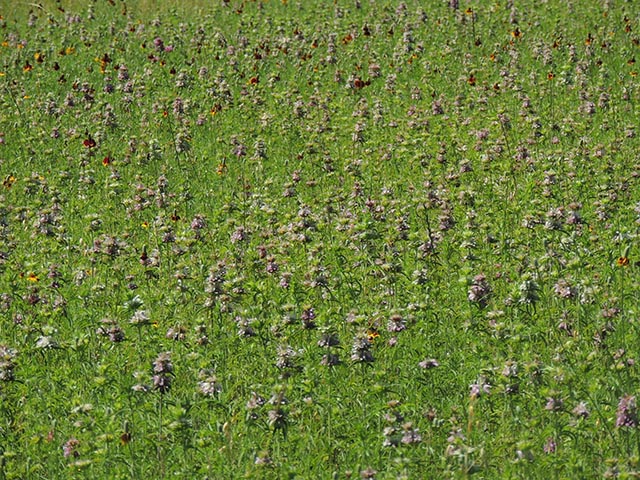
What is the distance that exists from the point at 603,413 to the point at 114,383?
2.85 metres

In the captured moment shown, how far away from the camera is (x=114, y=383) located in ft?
20.6

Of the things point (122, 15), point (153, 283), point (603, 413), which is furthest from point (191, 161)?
point (122, 15)

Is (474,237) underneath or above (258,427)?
above

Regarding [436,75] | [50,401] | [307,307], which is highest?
[436,75]

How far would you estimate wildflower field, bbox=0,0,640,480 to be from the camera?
18.6ft

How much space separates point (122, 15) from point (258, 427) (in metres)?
14.1

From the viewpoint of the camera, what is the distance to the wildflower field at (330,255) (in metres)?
5.67

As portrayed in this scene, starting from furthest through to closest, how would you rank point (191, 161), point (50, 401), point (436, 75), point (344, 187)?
1. point (436, 75)
2. point (191, 161)
3. point (344, 187)
4. point (50, 401)

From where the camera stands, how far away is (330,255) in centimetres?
834

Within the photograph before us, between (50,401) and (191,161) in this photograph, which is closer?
(50,401)

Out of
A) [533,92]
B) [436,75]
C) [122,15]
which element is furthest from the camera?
[122,15]

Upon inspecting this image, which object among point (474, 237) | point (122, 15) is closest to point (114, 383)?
point (474, 237)

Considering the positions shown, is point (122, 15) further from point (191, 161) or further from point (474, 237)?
point (474, 237)

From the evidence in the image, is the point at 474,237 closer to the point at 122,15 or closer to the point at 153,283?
the point at 153,283
